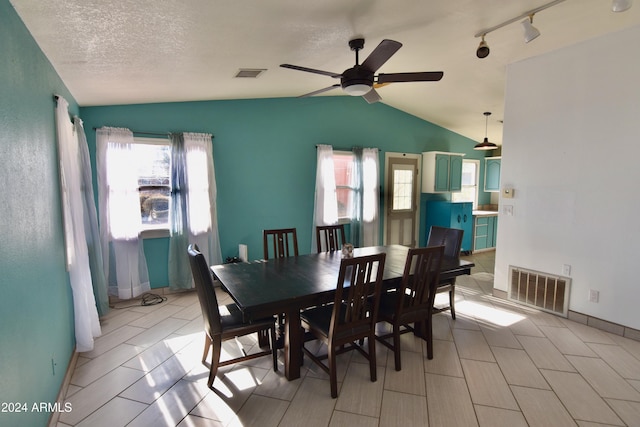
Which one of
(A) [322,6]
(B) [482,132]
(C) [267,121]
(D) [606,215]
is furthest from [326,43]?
(B) [482,132]

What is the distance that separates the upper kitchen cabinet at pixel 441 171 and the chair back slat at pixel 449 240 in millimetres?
2658

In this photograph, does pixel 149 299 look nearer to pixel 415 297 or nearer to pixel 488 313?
pixel 415 297

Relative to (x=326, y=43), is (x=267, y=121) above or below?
below

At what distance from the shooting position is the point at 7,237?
4.52ft

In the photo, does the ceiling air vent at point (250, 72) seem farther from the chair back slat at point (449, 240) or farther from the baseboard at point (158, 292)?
the chair back slat at point (449, 240)

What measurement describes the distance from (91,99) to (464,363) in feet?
14.1

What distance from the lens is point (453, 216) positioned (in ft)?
18.9

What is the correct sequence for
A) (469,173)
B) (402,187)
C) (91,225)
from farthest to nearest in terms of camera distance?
(469,173)
(402,187)
(91,225)

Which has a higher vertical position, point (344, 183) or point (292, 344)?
point (344, 183)

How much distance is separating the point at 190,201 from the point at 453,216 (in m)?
4.45

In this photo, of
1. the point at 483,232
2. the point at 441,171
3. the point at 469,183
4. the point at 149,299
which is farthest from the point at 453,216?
the point at 149,299

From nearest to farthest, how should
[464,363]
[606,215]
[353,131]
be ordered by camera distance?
[464,363], [606,215], [353,131]

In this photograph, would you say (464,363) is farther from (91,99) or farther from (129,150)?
(91,99)

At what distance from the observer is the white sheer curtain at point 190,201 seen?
12.8ft
